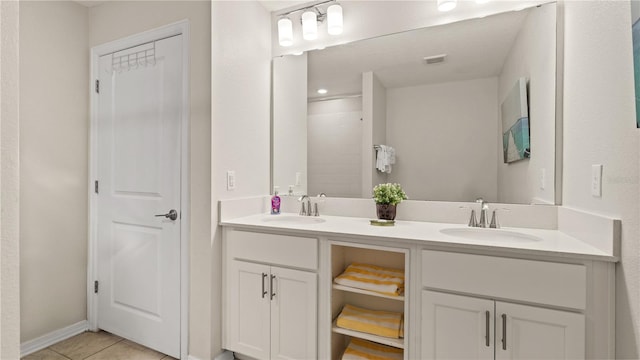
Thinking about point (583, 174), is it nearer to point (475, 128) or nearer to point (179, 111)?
point (475, 128)

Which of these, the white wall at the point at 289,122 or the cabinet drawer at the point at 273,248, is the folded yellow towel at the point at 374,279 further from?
the white wall at the point at 289,122

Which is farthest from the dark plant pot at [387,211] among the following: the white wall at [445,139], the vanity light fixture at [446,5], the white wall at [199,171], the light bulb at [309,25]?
the light bulb at [309,25]

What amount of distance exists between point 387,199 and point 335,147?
1.92 feet

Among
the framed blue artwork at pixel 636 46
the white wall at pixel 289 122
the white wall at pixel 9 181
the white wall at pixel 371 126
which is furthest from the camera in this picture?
the white wall at pixel 289 122

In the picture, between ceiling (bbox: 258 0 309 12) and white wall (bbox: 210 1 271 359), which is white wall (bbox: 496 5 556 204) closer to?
ceiling (bbox: 258 0 309 12)

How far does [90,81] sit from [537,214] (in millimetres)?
3147

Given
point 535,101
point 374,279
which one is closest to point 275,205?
point 374,279

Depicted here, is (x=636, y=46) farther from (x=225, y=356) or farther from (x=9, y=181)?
(x=225, y=356)

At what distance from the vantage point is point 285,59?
2432mm

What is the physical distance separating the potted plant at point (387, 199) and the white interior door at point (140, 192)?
1.25 meters

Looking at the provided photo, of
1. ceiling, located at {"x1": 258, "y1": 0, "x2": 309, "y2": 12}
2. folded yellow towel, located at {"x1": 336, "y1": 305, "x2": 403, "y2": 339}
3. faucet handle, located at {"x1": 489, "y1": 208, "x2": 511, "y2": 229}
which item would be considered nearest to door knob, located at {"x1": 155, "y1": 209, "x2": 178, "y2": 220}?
folded yellow towel, located at {"x1": 336, "y1": 305, "x2": 403, "y2": 339}

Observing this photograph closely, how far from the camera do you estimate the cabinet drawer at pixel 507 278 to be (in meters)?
1.19

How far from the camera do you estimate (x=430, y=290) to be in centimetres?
141

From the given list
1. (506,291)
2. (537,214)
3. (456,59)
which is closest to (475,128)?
(456,59)
